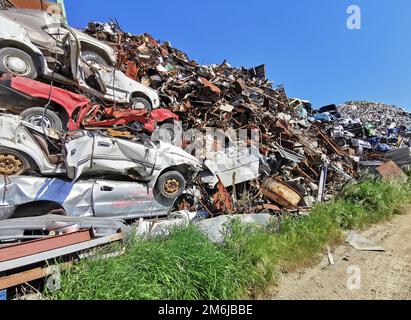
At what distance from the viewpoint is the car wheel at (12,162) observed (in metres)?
4.43

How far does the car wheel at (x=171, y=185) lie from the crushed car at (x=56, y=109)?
1582 millimetres

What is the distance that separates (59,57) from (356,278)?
8.09 meters

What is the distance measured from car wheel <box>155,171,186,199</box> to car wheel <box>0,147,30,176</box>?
233 centimetres

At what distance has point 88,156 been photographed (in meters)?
4.81

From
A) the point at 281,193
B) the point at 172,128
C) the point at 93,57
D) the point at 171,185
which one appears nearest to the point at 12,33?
the point at 93,57

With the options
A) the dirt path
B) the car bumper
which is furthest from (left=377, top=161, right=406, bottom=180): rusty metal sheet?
the car bumper

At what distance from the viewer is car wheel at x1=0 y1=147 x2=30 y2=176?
4434 mm

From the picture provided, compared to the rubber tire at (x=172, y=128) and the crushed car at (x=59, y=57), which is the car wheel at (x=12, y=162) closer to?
the crushed car at (x=59, y=57)

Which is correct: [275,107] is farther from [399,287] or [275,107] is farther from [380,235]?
[399,287]

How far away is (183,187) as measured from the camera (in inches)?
234
